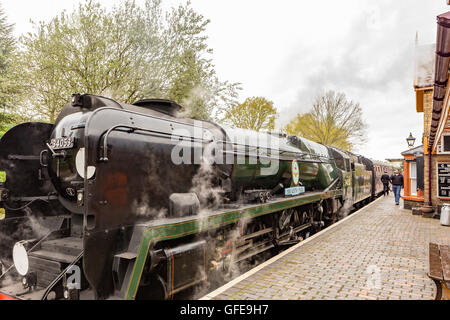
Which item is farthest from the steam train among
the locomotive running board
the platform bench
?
the platform bench

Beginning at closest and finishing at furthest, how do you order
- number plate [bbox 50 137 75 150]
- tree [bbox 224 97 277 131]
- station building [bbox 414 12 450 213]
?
station building [bbox 414 12 450 213]
number plate [bbox 50 137 75 150]
tree [bbox 224 97 277 131]

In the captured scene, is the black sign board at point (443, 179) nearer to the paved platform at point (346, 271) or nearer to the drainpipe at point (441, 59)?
the paved platform at point (346, 271)

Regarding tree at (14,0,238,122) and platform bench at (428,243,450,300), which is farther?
tree at (14,0,238,122)


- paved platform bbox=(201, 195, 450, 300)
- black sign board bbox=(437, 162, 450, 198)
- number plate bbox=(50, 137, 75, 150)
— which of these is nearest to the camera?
number plate bbox=(50, 137, 75, 150)

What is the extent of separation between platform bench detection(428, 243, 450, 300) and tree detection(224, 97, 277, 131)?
25.3 m

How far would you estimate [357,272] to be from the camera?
15.6 feet

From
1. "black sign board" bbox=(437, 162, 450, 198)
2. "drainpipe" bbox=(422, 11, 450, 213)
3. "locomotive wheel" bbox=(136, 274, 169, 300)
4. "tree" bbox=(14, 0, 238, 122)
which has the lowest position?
"locomotive wheel" bbox=(136, 274, 169, 300)

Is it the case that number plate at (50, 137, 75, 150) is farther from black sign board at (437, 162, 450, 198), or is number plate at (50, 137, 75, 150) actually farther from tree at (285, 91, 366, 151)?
tree at (285, 91, 366, 151)

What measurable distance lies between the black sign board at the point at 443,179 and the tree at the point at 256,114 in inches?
747

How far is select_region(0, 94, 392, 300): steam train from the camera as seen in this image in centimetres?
303

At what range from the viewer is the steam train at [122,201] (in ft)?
9.93

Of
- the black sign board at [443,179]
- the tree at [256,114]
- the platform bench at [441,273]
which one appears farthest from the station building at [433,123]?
the tree at [256,114]

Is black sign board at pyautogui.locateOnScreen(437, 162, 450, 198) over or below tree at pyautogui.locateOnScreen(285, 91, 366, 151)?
below
